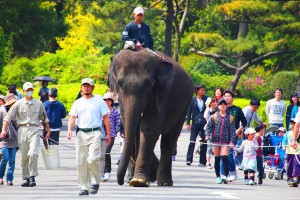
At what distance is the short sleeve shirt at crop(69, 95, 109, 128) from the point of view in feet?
65.7

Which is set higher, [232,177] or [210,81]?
[210,81]

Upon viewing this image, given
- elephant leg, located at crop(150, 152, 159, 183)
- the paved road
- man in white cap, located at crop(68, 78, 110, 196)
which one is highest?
man in white cap, located at crop(68, 78, 110, 196)

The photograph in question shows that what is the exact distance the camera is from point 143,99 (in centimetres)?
2117

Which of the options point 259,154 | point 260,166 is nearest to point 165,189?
point 260,166

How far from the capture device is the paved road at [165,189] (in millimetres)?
A: 19719

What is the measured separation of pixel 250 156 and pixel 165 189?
3.36 meters

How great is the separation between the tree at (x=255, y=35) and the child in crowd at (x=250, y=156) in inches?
1268

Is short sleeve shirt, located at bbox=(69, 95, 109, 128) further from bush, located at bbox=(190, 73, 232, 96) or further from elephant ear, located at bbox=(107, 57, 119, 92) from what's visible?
bush, located at bbox=(190, 73, 232, 96)

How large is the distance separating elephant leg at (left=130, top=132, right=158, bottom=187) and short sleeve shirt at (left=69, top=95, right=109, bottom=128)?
1389mm

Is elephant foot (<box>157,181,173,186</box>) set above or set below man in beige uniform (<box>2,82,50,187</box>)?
below

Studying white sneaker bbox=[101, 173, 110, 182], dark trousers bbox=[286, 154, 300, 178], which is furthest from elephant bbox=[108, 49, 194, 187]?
dark trousers bbox=[286, 154, 300, 178]

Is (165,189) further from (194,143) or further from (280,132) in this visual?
(194,143)

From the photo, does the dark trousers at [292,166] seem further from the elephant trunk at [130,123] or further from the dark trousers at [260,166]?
the elephant trunk at [130,123]

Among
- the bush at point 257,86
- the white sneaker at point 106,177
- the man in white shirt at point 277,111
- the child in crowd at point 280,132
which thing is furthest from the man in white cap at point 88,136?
the bush at point 257,86
